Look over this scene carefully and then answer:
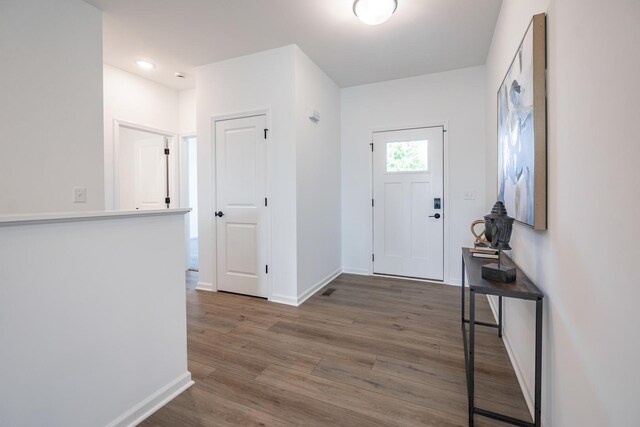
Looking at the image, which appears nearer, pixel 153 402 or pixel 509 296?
pixel 509 296

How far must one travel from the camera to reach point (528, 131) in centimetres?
154

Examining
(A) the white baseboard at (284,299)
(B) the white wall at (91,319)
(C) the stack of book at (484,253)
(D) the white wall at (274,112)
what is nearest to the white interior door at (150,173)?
(D) the white wall at (274,112)

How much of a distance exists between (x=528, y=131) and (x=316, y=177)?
2.43 m

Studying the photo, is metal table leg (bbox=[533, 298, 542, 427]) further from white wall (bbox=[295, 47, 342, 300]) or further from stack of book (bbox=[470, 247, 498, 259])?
white wall (bbox=[295, 47, 342, 300])

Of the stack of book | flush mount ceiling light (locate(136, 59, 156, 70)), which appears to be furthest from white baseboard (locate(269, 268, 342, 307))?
flush mount ceiling light (locate(136, 59, 156, 70))

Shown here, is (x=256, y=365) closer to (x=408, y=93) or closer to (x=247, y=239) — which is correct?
(x=247, y=239)

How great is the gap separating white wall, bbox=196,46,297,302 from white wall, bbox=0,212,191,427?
1.52 metres

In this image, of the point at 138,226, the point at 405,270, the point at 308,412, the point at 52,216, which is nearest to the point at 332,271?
the point at 405,270

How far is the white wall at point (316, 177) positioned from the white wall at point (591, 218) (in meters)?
2.28

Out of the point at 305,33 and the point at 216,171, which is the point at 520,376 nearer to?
the point at 305,33

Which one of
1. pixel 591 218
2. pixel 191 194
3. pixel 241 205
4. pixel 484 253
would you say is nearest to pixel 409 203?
pixel 484 253

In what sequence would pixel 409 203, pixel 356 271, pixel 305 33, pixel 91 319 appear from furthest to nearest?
pixel 356 271 → pixel 409 203 → pixel 305 33 → pixel 91 319

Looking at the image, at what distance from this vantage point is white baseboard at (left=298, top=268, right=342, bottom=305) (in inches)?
132

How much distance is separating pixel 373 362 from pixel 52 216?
2.05 m
